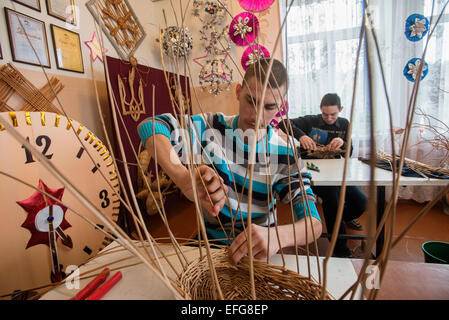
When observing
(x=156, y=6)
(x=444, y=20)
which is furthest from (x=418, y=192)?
(x=156, y=6)

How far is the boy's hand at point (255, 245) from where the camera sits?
367 millimetres

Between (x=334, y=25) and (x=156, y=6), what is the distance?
1852mm

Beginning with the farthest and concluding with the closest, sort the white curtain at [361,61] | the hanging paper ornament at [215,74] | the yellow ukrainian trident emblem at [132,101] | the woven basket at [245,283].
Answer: the hanging paper ornament at [215,74] → the white curtain at [361,61] → the yellow ukrainian trident emblem at [132,101] → the woven basket at [245,283]

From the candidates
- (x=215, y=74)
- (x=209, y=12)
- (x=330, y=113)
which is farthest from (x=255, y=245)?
(x=209, y=12)

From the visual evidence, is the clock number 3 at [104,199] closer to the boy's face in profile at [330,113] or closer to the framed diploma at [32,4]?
the framed diploma at [32,4]

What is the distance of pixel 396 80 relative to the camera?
2.25 metres

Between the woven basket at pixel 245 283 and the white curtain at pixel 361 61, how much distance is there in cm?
225

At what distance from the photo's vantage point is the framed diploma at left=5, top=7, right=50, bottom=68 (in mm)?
980

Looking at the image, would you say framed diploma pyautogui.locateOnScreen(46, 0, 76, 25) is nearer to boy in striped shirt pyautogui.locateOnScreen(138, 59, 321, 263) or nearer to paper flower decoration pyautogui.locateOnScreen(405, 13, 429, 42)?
boy in striped shirt pyautogui.locateOnScreen(138, 59, 321, 263)

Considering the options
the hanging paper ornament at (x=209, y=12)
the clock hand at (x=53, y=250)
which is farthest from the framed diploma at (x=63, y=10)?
the hanging paper ornament at (x=209, y=12)

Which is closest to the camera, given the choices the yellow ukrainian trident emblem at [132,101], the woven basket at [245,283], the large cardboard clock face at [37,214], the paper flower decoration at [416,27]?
the woven basket at [245,283]

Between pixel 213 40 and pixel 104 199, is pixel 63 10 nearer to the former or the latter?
pixel 104 199

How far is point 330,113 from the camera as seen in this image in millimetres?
1974

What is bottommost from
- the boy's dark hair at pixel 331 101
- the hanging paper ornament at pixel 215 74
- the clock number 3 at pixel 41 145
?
the clock number 3 at pixel 41 145
